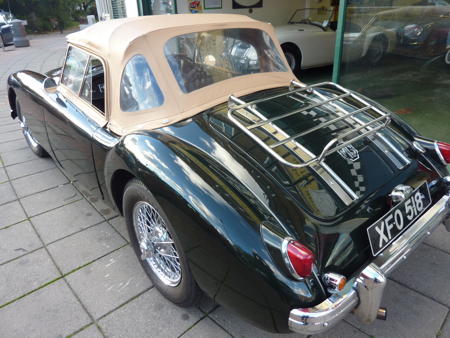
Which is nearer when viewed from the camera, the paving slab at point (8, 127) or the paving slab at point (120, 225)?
the paving slab at point (120, 225)

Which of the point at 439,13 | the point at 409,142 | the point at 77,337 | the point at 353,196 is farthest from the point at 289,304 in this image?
the point at 439,13

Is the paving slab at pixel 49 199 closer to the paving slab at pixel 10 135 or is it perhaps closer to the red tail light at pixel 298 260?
the paving slab at pixel 10 135

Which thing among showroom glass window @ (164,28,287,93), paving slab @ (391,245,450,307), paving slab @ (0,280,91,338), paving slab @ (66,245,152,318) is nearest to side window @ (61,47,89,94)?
showroom glass window @ (164,28,287,93)

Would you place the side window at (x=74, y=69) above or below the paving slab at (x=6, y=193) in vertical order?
above

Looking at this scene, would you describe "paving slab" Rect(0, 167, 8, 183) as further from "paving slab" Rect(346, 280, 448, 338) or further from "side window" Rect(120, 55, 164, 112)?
"paving slab" Rect(346, 280, 448, 338)

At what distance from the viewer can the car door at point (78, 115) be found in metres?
2.77

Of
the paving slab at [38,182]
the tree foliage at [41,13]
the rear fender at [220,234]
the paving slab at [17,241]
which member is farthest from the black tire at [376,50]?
the tree foliage at [41,13]

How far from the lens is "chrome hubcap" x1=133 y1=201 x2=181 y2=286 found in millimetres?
2174

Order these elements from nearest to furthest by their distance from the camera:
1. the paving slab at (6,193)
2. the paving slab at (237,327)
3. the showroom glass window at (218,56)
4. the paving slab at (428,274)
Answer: the paving slab at (237,327) → the paving slab at (428,274) → the showroom glass window at (218,56) → the paving slab at (6,193)

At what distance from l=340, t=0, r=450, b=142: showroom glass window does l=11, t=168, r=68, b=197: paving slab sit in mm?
3932

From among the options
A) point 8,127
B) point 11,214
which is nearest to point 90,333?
point 11,214

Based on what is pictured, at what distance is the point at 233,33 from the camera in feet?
9.45

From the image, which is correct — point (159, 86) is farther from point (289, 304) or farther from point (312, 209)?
point (289, 304)

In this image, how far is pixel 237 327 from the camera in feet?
6.88
